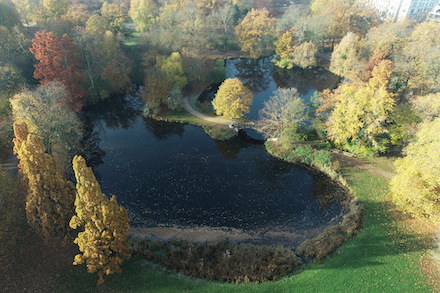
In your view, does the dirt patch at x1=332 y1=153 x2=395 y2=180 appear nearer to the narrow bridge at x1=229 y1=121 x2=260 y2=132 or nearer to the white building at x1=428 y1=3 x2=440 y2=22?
the narrow bridge at x1=229 y1=121 x2=260 y2=132

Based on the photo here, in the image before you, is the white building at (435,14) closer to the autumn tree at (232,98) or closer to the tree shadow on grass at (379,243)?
the autumn tree at (232,98)

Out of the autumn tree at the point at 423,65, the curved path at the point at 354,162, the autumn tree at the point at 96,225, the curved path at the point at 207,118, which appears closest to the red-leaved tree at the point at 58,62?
the curved path at the point at 207,118

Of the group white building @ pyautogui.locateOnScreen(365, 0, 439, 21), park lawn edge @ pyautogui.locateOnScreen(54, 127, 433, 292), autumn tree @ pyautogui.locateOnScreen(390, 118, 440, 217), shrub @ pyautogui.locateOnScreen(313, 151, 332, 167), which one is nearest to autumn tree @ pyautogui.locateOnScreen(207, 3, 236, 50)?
shrub @ pyautogui.locateOnScreen(313, 151, 332, 167)

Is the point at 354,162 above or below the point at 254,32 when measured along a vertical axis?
below

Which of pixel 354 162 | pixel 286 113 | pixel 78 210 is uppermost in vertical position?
pixel 78 210

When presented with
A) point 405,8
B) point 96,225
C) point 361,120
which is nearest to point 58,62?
point 96,225

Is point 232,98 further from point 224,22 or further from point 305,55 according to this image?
point 224,22

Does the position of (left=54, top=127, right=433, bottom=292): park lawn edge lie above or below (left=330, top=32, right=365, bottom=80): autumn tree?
below
